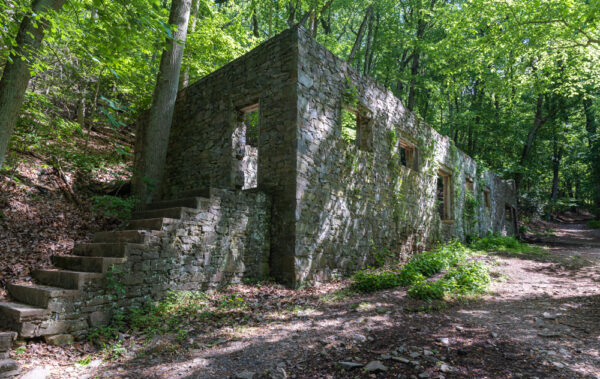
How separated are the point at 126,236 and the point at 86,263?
544mm

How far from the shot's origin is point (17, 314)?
9.83 ft

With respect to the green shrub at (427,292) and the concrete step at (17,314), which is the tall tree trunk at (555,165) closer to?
the green shrub at (427,292)

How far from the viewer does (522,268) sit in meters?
7.51

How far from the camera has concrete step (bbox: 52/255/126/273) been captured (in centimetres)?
368

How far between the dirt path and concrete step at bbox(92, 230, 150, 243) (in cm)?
124

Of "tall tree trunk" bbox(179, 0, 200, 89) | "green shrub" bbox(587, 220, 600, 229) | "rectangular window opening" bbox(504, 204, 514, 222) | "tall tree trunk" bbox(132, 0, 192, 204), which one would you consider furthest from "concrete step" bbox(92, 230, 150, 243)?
"green shrub" bbox(587, 220, 600, 229)

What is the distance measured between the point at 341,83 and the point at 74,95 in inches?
264

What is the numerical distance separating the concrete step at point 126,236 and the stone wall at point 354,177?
2482 millimetres

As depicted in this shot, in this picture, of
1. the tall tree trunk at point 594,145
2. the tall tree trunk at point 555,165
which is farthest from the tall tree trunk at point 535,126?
the tall tree trunk at point 555,165

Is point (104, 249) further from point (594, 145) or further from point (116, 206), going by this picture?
point (594, 145)

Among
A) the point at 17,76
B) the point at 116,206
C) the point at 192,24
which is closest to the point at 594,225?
the point at 192,24

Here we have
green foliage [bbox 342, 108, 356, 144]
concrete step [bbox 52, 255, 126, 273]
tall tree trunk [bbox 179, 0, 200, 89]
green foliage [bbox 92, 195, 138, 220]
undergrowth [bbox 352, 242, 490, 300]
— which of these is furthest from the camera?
green foliage [bbox 342, 108, 356, 144]

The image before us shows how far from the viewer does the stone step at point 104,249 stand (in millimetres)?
3903

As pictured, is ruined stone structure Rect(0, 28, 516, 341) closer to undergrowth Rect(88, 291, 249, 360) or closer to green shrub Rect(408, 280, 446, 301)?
undergrowth Rect(88, 291, 249, 360)
